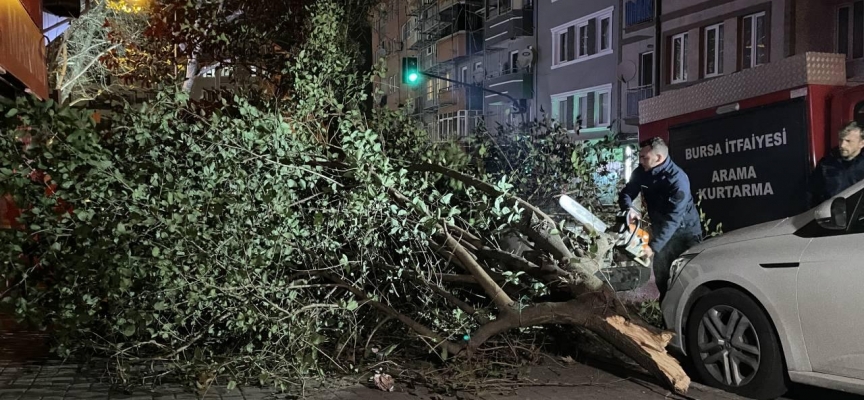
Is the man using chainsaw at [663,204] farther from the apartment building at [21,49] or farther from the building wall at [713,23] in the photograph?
the building wall at [713,23]

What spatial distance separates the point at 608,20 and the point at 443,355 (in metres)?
30.1

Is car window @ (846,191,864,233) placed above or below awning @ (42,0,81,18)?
below

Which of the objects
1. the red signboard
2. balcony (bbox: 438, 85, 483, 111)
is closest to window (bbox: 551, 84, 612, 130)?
balcony (bbox: 438, 85, 483, 111)

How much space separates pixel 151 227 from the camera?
16.1ft

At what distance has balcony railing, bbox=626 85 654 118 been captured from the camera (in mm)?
29375

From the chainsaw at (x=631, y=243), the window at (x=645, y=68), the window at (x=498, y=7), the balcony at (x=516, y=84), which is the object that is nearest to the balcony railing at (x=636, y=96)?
the window at (x=645, y=68)

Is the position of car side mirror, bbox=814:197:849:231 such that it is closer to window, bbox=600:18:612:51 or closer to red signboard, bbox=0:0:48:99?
red signboard, bbox=0:0:48:99

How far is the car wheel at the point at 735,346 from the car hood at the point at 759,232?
42 cm

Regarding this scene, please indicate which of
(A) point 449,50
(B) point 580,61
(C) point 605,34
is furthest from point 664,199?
(A) point 449,50

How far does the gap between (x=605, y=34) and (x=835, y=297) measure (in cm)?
3033

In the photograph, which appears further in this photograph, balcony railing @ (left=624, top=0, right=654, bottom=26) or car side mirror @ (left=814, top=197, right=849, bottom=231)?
balcony railing @ (left=624, top=0, right=654, bottom=26)

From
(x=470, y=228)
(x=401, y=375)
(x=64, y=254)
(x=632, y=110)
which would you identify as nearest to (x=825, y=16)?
(x=632, y=110)

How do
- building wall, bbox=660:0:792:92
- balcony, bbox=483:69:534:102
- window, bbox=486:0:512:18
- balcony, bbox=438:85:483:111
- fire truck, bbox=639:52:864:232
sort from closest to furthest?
fire truck, bbox=639:52:864:232 → building wall, bbox=660:0:792:92 → balcony, bbox=483:69:534:102 → window, bbox=486:0:512:18 → balcony, bbox=438:85:483:111

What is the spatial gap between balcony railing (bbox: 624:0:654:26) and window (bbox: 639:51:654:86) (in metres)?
1.40
